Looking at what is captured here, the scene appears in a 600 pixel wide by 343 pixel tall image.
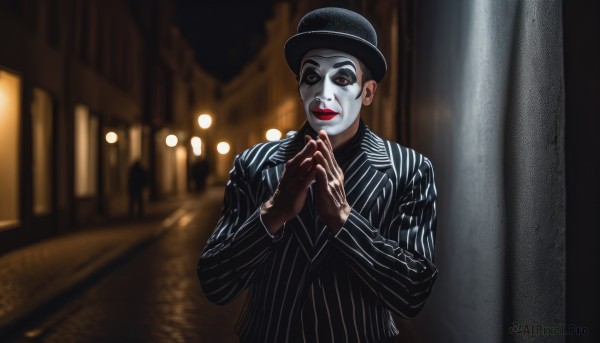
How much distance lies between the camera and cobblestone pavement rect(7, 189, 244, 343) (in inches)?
317

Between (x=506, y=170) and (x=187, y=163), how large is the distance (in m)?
44.3

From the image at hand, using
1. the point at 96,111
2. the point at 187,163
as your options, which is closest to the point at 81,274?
the point at 96,111

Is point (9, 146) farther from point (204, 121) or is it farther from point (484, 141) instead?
point (484, 141)

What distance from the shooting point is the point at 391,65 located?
34.7 feet

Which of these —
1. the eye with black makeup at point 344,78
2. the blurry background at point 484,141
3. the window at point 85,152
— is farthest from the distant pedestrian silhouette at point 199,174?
the eye with black makeup at point 344,78

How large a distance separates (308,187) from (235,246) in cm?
27

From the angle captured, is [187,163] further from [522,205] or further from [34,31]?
[522,205]

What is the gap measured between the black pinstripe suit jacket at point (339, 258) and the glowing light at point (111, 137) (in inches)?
933

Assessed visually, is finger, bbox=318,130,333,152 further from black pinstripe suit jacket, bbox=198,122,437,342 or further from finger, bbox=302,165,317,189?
black pinstripe suit jacket, bbox=198,122,437,342

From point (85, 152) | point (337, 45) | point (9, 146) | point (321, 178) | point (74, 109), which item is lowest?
point (321, 178)

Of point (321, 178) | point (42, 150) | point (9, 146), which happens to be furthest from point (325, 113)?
point (42, 150)

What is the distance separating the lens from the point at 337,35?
236 centimetres

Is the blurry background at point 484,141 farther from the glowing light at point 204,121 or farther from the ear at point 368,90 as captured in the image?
the glowing light at point 204,121

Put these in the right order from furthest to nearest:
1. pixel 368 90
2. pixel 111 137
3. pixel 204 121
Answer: pixel 111 137
pixel 204 121
pixel 368 90
